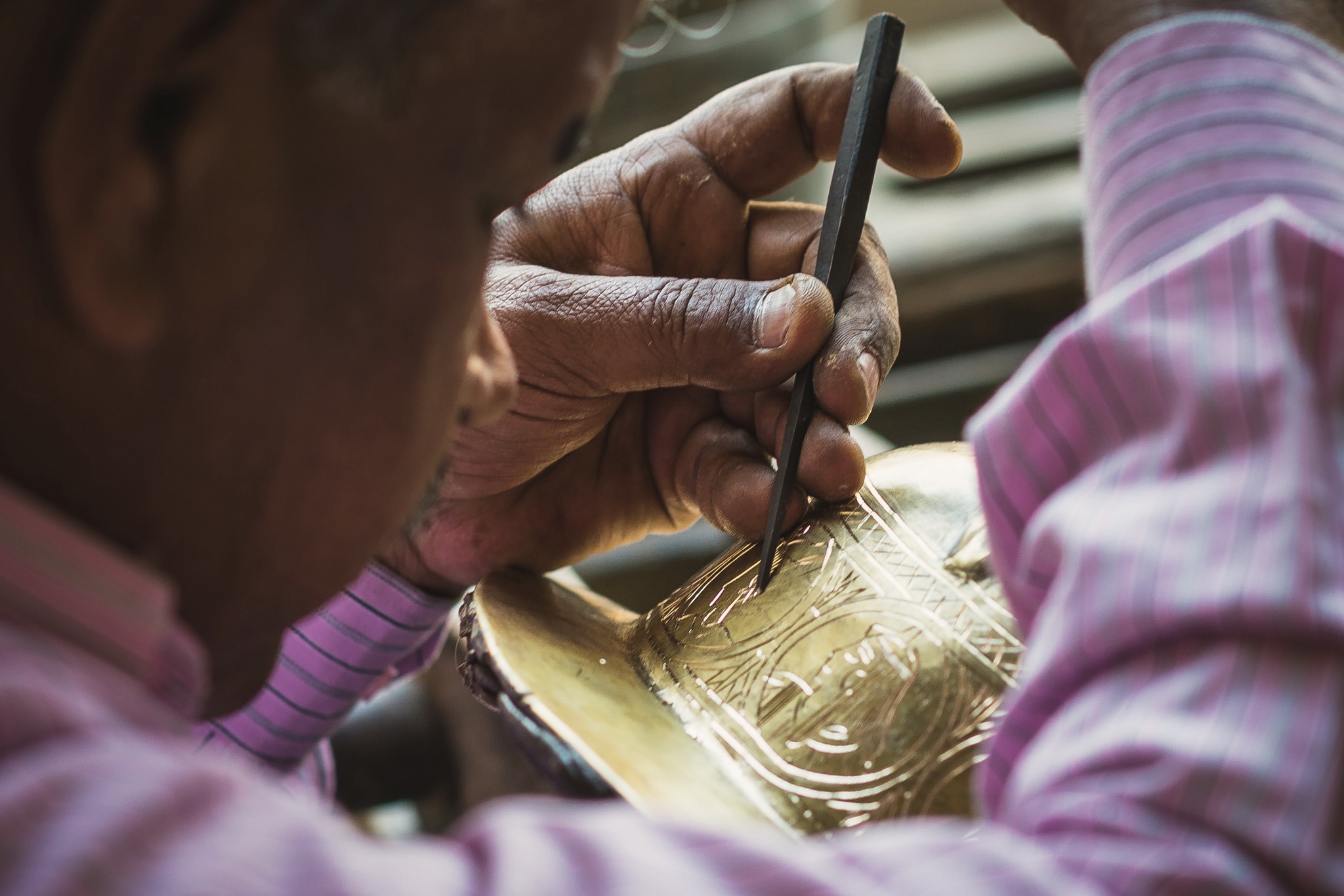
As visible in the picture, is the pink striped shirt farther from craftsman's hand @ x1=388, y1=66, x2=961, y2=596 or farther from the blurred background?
the blurred background

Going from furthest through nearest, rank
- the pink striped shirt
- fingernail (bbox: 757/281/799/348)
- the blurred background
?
the blurred background, fingernail (bbox: 757/281/799/348), the pink striped shirt

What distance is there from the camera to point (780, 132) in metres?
0.73

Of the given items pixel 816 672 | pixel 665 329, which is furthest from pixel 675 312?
pixel 816 672

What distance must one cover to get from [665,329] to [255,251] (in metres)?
0.34

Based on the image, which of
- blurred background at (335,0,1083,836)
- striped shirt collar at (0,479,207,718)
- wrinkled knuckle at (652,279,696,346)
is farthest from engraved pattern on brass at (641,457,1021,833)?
blurred background at (335,0,1083,836)

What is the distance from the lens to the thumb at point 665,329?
24.0 inches

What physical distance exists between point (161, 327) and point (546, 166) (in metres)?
0.15

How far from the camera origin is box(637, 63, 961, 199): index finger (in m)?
0.66

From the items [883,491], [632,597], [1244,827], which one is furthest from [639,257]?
[632,597]

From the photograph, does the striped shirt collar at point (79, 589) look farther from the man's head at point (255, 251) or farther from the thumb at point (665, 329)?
the thumb at point (665, 329)

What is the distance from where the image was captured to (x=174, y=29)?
0.30m

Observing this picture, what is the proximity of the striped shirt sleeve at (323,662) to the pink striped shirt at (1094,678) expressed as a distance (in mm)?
421

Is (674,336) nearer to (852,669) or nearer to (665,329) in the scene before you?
(665,329)

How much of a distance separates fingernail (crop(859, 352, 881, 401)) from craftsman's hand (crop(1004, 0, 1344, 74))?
188mm
